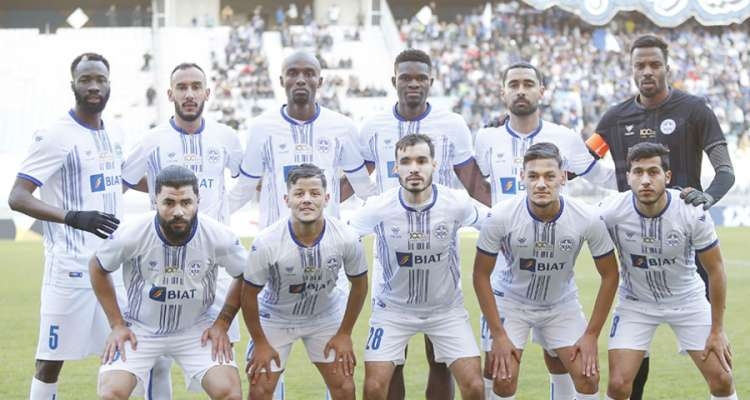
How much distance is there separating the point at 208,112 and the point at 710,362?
2691 cm

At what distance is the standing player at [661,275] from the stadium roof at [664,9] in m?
29.0

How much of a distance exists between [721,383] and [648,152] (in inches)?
52.2

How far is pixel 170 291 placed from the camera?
614 centimetres

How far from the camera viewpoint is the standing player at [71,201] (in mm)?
6438

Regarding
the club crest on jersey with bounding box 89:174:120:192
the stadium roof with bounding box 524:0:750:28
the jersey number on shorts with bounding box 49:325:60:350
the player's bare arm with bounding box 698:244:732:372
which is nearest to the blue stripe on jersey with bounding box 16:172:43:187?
the club crest on jersey with bounding box 89:174:120:192

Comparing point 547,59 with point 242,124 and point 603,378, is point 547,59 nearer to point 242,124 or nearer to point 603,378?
point 242,124

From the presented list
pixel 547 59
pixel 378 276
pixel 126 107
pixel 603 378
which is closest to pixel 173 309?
pixel 378 276

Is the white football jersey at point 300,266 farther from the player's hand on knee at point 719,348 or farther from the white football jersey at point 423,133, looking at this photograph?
the player's hand on knee at point 719,348

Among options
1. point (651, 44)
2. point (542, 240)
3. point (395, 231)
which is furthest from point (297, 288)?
point (651, 44)

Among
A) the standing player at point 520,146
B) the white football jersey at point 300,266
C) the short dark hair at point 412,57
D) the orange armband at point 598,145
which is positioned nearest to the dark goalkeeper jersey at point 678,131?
the orange armband at point 598,145

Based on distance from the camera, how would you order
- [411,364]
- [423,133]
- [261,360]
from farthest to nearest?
[411,364] → [423,133] → [261,360]

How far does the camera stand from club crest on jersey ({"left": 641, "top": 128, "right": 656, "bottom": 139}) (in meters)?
6.91

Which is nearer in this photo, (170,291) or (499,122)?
(170,291)

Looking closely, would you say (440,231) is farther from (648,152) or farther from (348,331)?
(648,152)
